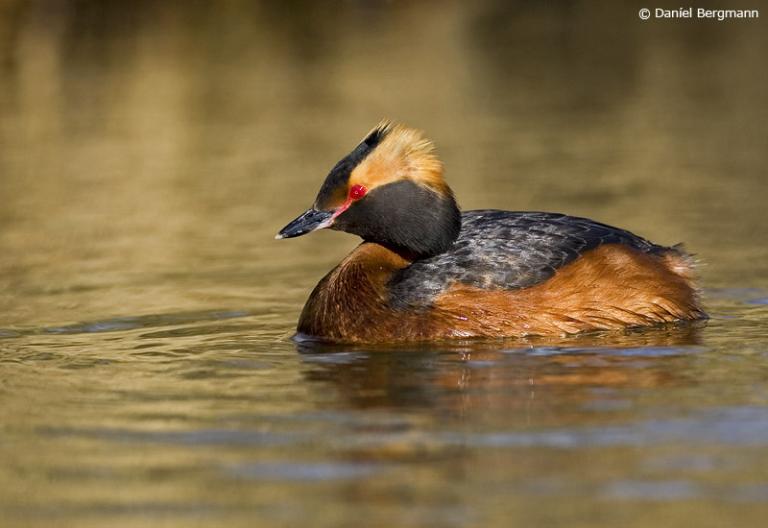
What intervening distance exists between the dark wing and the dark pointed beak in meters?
0.55

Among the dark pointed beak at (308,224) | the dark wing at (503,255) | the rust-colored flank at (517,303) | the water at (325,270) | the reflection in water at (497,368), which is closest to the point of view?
the water at (325,270)

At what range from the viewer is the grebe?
9.54 meters

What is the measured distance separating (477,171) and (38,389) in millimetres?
8003

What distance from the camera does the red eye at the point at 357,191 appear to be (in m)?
9.84

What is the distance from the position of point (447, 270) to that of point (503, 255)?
356mm

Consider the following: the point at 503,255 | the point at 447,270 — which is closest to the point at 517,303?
the point at 503,255

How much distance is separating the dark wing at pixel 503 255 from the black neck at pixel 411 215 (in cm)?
10

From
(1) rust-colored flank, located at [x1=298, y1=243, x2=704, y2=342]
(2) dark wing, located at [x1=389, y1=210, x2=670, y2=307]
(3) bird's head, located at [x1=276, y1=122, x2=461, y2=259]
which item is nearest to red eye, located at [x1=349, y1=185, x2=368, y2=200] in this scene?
(3) bird's head, located at [x1=276, y1=122, x2=461, y2=259]

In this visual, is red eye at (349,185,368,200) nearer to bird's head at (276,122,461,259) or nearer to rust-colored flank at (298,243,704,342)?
bird's head at (276,122,461,259)

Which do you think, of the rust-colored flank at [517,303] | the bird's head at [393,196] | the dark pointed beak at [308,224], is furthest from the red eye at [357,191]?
the rust-colored flank at [517,303]

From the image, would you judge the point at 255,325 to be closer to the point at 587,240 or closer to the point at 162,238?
the point at 587,240

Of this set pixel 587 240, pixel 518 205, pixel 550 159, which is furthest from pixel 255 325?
pixel 550 159

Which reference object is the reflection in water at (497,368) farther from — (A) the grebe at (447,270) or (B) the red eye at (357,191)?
(B) the red eye at (357,191)

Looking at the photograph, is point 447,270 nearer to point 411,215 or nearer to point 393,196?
point 411,215
